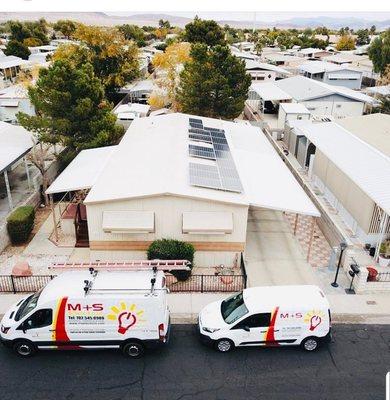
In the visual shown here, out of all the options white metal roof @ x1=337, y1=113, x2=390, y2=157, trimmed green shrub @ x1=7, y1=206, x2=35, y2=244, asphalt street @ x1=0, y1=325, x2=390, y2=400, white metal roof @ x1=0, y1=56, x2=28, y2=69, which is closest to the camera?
asphalt street @ x1=0, y1=325, x2=390, y2=400

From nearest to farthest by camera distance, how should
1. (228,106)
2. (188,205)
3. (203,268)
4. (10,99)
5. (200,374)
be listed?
(200,374) → (188,205) → (203,268) → (228,106) → (10,99)

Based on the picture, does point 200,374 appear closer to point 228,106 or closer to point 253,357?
point 253,357

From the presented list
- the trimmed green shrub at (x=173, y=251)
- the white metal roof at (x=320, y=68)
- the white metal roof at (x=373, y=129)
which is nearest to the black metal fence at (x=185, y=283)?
the trimmed green shrub at (x=173, y=251)

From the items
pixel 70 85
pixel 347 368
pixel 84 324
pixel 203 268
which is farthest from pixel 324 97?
pixel 84 324

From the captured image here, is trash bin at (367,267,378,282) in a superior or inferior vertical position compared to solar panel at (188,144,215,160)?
inferior

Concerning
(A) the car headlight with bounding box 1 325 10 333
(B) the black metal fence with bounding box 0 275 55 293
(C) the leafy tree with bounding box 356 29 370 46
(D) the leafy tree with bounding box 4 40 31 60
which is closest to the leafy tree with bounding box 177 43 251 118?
(B) the black metal fence with bounding box 0 275 55 293

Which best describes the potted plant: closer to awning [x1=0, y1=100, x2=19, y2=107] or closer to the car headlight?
the car headlight

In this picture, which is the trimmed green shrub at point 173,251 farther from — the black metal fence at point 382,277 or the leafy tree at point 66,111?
the leafy tree at point 66,111
